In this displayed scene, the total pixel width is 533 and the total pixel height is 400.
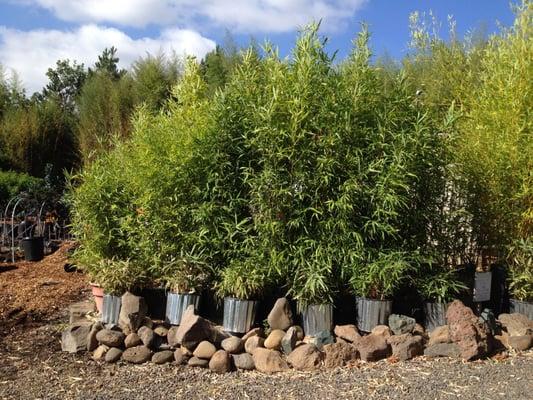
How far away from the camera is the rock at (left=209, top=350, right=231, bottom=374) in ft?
11.8

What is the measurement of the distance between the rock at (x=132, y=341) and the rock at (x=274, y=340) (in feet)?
2.66

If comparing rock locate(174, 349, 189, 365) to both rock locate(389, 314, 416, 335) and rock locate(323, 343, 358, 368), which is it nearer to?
rock locate(323, 343, 358, 368)

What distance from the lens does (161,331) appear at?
13.0ft

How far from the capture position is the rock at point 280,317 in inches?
155

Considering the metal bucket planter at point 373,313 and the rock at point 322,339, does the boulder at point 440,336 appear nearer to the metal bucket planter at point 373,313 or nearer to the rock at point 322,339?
the metal bucket planter at point 373,313

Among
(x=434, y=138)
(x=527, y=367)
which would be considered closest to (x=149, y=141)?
(x=434, y=138)

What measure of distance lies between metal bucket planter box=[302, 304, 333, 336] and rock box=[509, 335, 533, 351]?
1.19 meters

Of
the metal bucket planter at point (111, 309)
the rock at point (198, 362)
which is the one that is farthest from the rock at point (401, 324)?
the metal bucket planter at point (111, 309)

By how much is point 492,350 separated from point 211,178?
7.01 feet

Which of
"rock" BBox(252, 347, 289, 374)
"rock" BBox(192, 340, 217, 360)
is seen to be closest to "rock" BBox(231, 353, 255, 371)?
"rock" BBox(252, 347, 289, 374)

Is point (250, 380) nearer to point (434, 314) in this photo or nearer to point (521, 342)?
point (434, 314)

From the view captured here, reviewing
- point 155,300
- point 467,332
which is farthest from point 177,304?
point 467,332

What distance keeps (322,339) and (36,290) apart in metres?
3.12

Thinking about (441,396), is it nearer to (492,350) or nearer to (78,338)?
(492,350)
